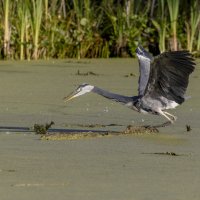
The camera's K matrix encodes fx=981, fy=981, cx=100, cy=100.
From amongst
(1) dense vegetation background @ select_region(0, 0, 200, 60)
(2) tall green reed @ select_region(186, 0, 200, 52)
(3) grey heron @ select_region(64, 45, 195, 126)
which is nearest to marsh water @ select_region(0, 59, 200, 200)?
(3) grey heron @ select_region(64, 45, 195, 126)

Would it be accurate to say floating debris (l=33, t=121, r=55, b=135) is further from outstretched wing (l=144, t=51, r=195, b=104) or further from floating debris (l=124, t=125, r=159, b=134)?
outstretched wing (l=144, t=51, r=195, b=104)

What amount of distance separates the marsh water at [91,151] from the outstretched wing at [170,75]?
1.03 feet

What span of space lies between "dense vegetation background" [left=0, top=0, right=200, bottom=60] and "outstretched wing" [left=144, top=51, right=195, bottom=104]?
6175 mm

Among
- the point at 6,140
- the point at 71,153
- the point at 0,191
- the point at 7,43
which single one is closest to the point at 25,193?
the point at 0,191

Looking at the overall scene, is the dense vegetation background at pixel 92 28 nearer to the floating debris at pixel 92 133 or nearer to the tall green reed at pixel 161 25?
the tall green reed at pixel 161 25

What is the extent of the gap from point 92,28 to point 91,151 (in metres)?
8.31

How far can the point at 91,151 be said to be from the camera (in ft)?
23.1

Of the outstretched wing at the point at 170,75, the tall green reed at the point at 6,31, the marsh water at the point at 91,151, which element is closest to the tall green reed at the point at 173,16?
the tall green reed at the point at 6,31

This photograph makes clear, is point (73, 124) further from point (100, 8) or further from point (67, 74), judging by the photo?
point (100, 8)

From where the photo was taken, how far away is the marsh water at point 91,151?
18.5 feet

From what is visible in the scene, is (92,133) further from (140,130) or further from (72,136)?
(140,130)

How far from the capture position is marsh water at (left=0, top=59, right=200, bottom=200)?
5633mm

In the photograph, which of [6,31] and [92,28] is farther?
[92,28]

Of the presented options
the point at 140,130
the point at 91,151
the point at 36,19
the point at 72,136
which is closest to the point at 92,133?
the point at 72,136
